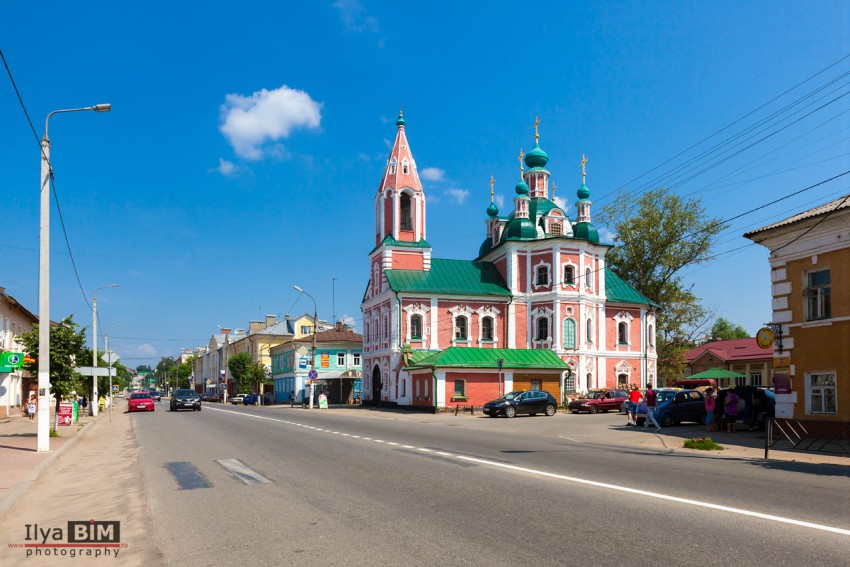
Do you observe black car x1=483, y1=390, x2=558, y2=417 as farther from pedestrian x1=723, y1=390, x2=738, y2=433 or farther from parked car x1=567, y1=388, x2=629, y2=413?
pedestrian x1=723, y1=390, x2=738, y2=433

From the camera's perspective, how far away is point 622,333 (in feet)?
184

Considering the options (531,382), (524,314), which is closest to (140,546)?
(531,382)

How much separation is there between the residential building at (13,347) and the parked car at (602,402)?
99.8ft

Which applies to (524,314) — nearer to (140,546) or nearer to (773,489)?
(773,489)

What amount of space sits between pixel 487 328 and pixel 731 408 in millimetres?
30253

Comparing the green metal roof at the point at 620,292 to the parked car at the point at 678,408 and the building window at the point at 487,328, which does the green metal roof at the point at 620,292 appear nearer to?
the building window at the point at 487,328

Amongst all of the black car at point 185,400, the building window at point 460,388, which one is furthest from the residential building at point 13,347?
the building window at point 460,388

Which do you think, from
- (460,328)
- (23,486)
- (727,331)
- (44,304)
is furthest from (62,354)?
(727,331)

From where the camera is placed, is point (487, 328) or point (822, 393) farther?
point (487, 328)

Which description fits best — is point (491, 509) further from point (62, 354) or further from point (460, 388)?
point (460, 388)

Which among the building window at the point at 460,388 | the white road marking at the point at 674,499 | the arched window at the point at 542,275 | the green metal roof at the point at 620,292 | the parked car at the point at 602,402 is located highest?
the arched window at the point at 542,275

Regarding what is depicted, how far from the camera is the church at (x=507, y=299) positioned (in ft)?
172

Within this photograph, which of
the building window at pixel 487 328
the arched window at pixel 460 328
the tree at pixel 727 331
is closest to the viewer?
the arched window at pixel 460 328

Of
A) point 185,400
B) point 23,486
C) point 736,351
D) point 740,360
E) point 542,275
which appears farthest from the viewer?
point 736,351
